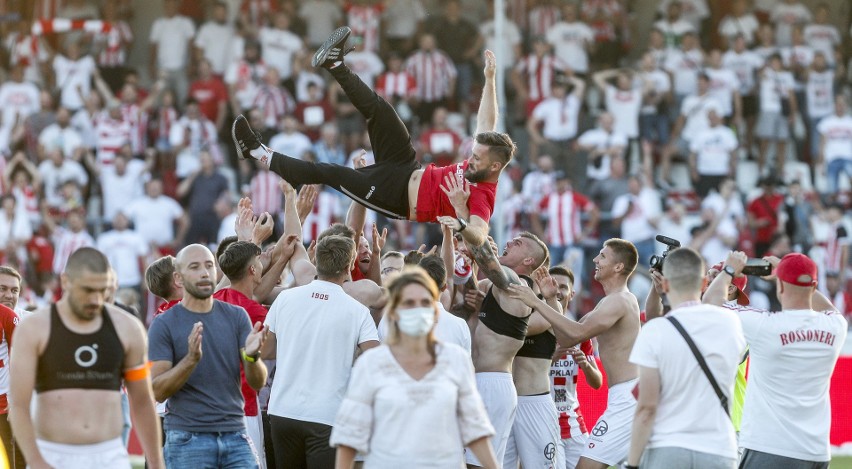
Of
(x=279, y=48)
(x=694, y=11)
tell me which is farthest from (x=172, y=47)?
(x=694, y=11)

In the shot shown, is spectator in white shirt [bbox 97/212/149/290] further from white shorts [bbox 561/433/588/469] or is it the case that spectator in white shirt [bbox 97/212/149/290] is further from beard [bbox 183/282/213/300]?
beard [bbox 183/282/213/300]

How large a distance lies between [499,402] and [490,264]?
1.00 meters

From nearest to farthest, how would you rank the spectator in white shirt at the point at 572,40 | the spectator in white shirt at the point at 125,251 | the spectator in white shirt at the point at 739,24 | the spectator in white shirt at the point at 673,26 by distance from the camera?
the spectator in white shirt at the point at 125,251 → the spectator in white shirt at the point at 572,40 → the spectator in white shirt at the point at 673,26 → the spectator in white shirt at the point at 739,24

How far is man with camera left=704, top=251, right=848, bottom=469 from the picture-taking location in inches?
316

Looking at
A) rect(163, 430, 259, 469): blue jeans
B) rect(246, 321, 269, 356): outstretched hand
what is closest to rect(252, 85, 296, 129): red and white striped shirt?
rect(163, 430, 259, 469): blue jeans

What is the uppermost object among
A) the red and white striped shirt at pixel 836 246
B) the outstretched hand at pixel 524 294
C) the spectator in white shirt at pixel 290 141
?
→ the spectator in white shirt at pixel 290 141

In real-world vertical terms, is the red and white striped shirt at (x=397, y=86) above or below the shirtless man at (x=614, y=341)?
above

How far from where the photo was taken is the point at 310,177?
33.9ft

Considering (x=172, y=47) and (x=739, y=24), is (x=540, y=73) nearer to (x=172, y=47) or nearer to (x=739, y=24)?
(x=739, y=24)

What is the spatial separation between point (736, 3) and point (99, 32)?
11875 mm

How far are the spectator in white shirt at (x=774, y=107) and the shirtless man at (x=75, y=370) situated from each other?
→ 17616 millimetres

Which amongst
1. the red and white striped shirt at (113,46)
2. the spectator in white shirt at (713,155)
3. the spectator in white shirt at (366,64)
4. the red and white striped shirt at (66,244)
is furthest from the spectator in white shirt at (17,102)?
the spectator in white shirt at (713,155)

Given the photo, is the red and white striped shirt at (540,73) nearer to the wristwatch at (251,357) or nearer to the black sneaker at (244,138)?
the black sneaker at (244,138)

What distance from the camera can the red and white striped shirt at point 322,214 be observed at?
66.8 ft
